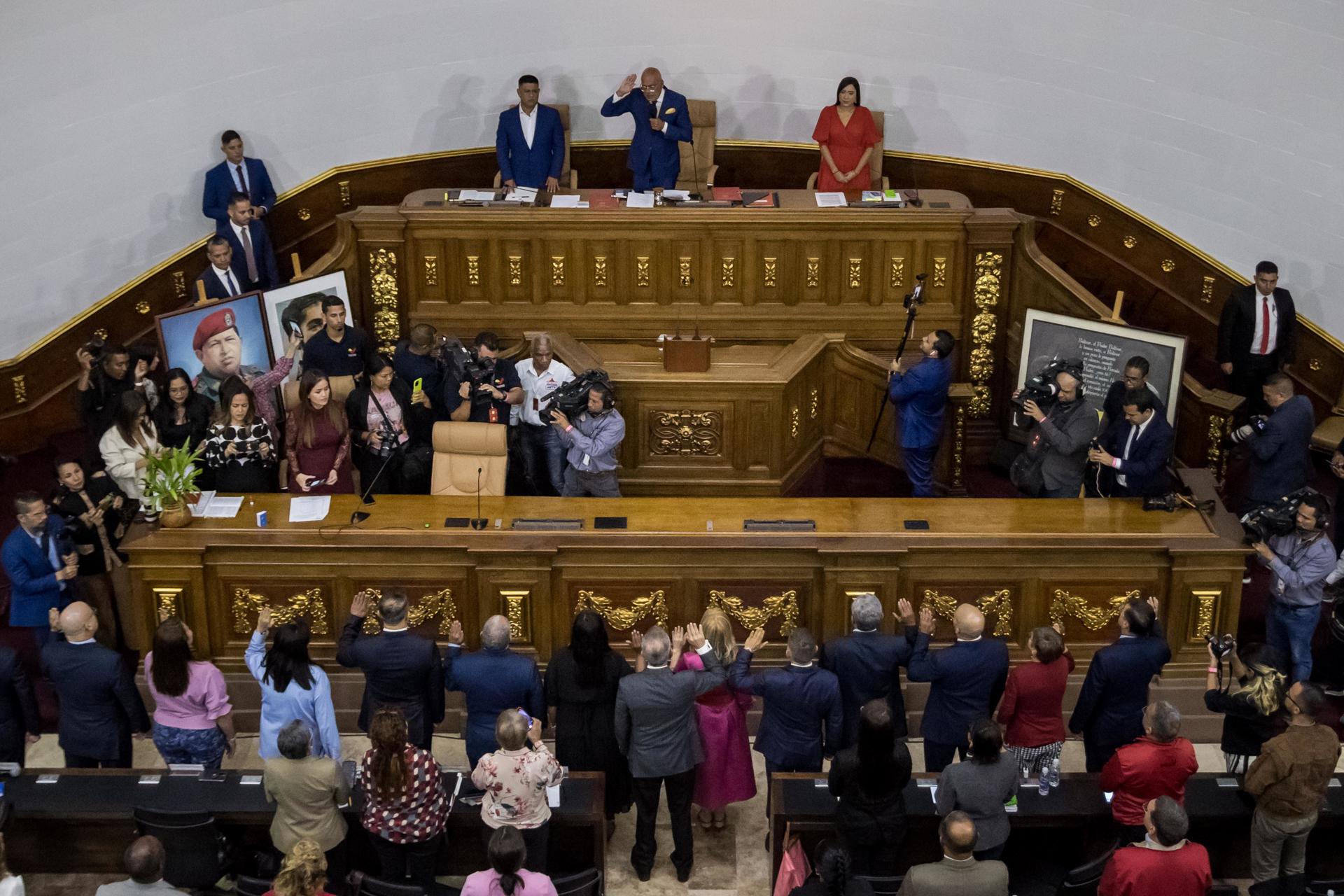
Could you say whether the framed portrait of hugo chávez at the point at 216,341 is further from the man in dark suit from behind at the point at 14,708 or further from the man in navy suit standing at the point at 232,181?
the man in dark suit from behind at the point at 14,708

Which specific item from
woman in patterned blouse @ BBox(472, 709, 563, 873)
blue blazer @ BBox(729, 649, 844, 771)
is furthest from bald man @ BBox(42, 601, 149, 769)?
blue blazer @ BBox(729, 649, 844, 771)

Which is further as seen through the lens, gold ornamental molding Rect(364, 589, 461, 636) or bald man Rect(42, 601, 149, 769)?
gold ornamental molding Rect(364, 589, 461, 636)

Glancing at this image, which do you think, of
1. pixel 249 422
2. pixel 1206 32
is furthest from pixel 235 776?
pixel 1206 32

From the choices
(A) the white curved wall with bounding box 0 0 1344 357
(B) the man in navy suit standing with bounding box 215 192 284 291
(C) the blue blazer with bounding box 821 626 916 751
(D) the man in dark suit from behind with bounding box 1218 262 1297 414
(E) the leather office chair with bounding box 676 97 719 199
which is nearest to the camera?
(C) the blue blazer with bounding box 821 626 916 751

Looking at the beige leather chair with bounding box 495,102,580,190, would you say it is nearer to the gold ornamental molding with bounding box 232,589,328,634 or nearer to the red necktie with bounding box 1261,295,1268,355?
the gold ornamental molding with bounding box 232,589,328,634

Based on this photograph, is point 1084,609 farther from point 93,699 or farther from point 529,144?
point 529,144

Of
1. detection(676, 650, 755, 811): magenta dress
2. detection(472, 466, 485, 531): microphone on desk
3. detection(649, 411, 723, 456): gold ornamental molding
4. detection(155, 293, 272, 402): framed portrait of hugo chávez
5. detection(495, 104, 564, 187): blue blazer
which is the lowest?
detection(676, 650, 755, 811): magenta dress

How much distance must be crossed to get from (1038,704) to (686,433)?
376cm

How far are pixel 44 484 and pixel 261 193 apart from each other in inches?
104

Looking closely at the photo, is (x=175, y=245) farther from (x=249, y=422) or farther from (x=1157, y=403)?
(x=1157, y=403)

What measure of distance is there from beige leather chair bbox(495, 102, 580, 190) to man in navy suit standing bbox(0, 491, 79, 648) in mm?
4697

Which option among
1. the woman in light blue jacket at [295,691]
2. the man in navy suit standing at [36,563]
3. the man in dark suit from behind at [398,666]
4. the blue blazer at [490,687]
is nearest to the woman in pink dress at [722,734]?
the blue blazer at [490,687]

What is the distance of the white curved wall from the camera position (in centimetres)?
1071

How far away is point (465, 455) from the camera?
30.6 ft
